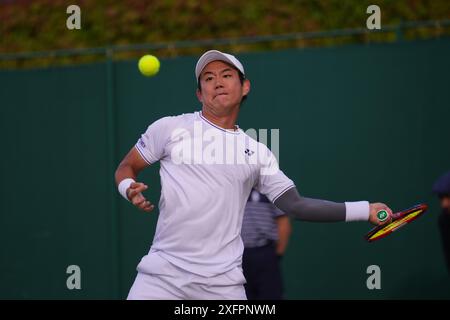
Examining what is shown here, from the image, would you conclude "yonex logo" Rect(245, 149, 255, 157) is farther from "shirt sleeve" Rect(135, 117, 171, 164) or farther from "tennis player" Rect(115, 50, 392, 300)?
"shirt sleeve" Rect(135, 117, 171, 164)

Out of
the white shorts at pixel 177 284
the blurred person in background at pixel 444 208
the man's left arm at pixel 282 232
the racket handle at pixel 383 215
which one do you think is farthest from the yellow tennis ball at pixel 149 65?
the racket handle at pixel 383 215

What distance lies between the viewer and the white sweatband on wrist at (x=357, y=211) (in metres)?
4.05

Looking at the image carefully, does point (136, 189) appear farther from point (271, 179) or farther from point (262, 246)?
point (262, 246)

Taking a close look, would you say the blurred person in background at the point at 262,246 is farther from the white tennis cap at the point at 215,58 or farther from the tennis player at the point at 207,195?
the white tennis cap at the point at 215,58

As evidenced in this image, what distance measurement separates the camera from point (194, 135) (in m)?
4.19

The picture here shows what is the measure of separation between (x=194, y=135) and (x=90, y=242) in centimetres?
330

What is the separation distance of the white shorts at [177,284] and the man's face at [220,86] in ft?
2.65

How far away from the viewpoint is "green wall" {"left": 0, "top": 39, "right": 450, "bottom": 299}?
20.1 ft

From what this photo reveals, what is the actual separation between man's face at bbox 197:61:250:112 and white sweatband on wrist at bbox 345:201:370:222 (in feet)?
2.51

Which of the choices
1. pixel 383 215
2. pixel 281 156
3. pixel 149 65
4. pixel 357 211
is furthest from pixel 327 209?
pixel 149 65

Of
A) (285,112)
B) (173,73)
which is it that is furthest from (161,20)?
(285,112)

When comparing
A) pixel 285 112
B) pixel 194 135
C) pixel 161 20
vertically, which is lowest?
pixel 194 135

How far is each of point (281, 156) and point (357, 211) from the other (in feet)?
8.06

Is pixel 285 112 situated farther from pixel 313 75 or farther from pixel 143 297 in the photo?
pixel 143 297
